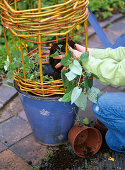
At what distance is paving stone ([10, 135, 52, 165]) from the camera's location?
1752 mm

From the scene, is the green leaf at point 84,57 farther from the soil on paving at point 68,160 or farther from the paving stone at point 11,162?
the paving stone at point 11,162

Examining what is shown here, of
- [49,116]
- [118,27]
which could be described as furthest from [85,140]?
[118,27]

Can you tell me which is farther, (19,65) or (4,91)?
(4,91)

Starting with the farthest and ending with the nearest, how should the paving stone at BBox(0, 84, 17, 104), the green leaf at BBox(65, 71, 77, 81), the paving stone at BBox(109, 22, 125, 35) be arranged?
1. the paving stone at BBox(109, 22, 125, 35)
2. the paving stone at BBox(0, 84, 17, 104)
3. the green leaf at BBox(65, 71, 77, 81)

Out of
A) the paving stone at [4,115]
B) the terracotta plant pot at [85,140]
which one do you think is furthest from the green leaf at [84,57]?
the paving stone at [4,115]

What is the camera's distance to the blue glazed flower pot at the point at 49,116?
1.52m

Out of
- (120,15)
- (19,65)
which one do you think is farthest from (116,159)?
(120,15)

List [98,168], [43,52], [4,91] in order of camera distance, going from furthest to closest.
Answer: [4,91], [43,52], [98,168]

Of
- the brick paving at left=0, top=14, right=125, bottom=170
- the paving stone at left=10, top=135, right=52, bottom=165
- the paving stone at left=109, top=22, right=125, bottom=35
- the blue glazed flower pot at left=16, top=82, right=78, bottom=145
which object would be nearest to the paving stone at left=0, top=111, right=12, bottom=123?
the brick paving at left=0, top=14, right=125, bottom=170

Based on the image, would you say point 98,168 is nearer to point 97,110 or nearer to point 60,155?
point 60,155

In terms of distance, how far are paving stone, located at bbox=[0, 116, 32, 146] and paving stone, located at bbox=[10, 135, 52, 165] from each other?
0.06 meters

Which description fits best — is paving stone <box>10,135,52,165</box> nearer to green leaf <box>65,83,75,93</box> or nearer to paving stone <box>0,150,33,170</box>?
paving stone <box>0,150,33,170</box>

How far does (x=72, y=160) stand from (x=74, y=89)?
2.10ft

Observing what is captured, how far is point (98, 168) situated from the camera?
1.67m
